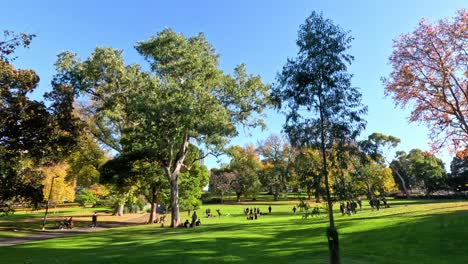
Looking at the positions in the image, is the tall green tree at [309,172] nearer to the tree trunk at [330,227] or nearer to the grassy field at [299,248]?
the tree trunk at [330,227]

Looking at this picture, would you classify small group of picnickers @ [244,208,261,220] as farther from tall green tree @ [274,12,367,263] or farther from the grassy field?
tall green tree @ [274,12,367,263]

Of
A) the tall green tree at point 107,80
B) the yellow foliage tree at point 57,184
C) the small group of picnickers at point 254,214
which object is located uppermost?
the tall green tree at point 107,80

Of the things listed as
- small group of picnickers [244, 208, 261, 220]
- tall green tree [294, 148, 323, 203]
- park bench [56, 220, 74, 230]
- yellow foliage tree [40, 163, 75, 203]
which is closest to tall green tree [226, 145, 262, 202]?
yellow foliage tree [40, 163, 75, 203]

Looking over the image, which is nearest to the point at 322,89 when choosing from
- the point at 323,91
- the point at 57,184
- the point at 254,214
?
the point at 323,91

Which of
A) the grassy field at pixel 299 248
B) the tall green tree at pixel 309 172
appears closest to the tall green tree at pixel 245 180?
the grassy field at pixel 299 248

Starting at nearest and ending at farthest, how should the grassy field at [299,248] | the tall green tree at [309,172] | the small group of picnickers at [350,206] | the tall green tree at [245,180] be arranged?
the tall green tree at [309,172] < the small group of picnickers at [350,206] < the grassy field at [299,248] < the tall green tree at [245,180]

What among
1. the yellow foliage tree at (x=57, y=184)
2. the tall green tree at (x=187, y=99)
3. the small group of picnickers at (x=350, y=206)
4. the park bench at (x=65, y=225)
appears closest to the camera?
the small group of picnickers at (x=350, y=206)

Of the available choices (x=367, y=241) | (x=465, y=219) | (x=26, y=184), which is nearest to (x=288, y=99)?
(x=367, y=241)

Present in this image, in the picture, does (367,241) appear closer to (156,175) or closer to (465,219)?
(465,219)

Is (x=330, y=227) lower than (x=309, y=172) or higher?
lower

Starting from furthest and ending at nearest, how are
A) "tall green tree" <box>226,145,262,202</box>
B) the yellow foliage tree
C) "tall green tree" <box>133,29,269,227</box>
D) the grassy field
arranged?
1. "tall green tree" <box>226,145,262,202</box>
2. the yellow foliage tree
3. "tall green tree" <box>133,29,269,227</box>
4. the grassy field

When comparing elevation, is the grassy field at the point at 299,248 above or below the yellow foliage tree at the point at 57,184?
below

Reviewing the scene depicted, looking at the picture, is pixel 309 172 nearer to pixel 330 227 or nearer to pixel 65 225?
pixel 330 227

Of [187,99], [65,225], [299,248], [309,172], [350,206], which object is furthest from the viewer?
[65,225]
